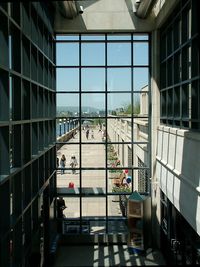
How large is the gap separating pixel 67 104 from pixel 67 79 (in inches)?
38.8

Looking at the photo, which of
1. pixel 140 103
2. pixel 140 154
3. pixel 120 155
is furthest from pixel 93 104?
pixel 140 154

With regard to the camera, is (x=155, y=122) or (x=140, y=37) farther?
(x=140, y=37)

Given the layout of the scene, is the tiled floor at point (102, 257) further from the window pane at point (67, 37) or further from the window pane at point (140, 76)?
the window pane at point (67, 37)

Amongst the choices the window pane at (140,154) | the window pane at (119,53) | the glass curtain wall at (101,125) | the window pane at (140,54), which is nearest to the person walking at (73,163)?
the glass curtain wall at (101,125)

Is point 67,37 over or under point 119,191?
over

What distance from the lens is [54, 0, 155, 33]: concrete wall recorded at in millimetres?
14953

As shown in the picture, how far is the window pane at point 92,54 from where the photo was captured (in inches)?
619

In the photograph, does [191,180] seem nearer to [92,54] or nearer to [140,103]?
[140,103]

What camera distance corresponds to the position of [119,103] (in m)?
15.9

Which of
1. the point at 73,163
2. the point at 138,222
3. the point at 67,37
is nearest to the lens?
the point at 138,222

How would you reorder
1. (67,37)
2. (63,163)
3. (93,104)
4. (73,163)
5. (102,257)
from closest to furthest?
(102,257)
(67,37)
(93,104)
(63,163)
(73,163)

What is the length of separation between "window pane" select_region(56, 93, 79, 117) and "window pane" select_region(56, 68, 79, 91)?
276mm

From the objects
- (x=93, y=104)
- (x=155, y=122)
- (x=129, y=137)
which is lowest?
(x=129, y=137)

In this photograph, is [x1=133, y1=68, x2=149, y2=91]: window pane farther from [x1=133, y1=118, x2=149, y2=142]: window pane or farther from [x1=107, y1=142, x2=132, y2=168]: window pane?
[x1=107, y1=142, x2=132, y2=168]: window pane
